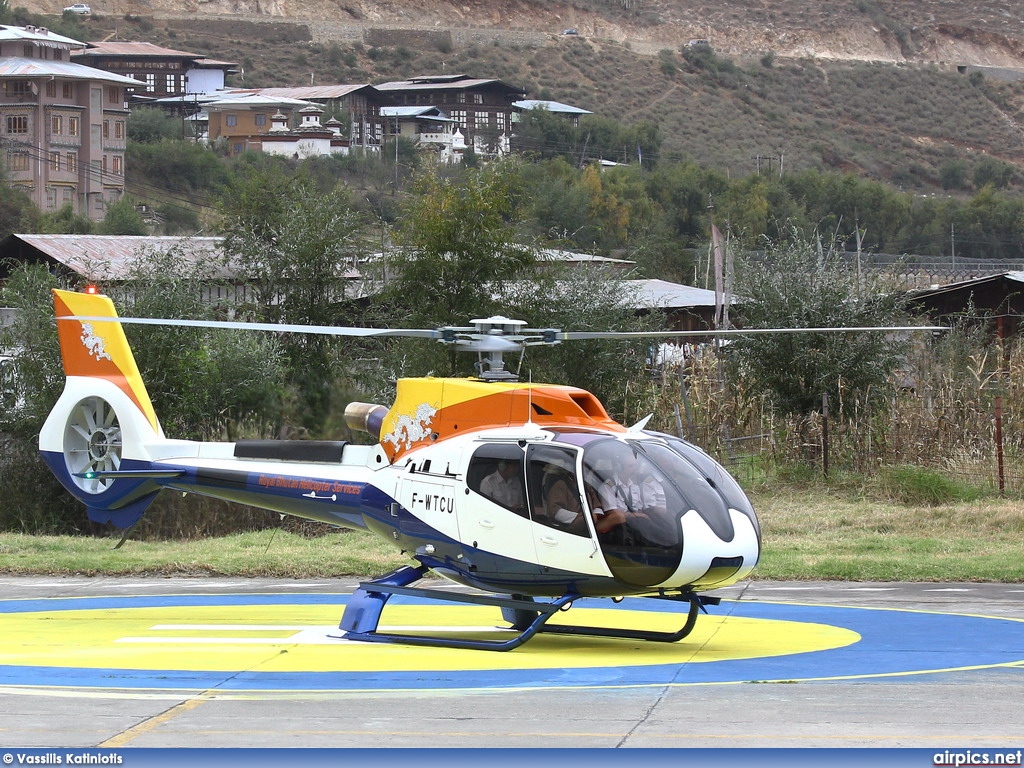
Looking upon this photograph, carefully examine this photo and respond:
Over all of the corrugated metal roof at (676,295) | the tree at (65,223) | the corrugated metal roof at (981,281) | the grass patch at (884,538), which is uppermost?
the tree at (65,223)

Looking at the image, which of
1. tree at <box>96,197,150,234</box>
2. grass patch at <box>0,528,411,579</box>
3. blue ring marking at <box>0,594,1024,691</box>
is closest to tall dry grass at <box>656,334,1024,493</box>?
grass patch at <box>0,528,411,579</box>

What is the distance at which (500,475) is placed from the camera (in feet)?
39.5

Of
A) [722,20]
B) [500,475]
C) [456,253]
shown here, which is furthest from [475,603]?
[722,20]

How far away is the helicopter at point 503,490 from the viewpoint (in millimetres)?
11312

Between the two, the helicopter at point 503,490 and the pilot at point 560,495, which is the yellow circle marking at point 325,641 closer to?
the helicopter at point 503,490

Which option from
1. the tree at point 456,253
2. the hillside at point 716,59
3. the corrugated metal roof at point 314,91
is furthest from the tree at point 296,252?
the corrugated metal roof at point 314,91

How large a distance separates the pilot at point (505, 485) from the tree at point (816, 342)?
14.0m

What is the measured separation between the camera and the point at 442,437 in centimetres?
1270

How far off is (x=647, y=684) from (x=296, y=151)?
82.7 m

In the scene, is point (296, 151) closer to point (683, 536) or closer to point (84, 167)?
point (84, 167)

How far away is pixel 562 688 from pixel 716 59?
10922 centimetres

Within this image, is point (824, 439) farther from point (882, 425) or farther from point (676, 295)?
point (676, 295)

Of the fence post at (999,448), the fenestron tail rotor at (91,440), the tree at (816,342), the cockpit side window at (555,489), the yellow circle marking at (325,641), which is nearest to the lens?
the cockpit side window at (555,489)

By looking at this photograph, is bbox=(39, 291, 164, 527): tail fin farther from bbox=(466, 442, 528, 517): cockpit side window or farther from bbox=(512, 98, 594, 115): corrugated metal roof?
bbox=(512, 98, 594, 115): corrugated metal roof
